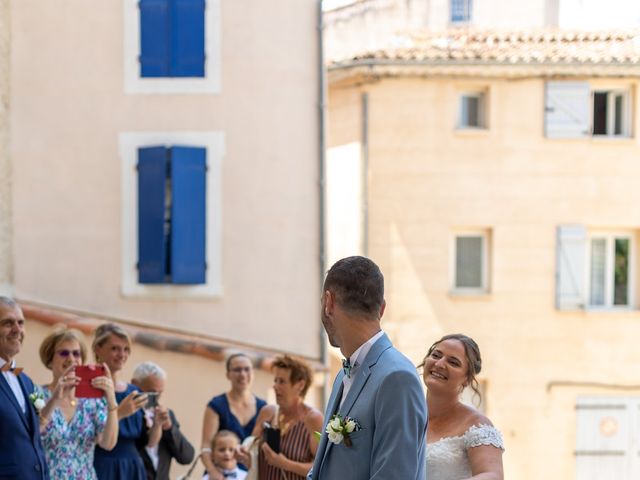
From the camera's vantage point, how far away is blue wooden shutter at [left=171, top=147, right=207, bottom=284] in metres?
11.5

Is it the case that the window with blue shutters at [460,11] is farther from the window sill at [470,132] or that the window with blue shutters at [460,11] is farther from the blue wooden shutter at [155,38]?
the blue wooden shutter at [155,38]

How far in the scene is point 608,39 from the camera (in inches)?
677

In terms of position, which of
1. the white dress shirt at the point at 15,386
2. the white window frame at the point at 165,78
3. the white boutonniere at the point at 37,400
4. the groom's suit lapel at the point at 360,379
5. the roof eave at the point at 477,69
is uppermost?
the roof eave at the point at 477,69

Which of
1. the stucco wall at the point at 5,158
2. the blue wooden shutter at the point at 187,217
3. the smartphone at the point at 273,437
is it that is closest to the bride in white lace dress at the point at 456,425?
the smartphone at the point at 273,437

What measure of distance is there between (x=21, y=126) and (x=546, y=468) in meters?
9.31

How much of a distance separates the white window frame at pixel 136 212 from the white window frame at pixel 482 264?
5.91 m

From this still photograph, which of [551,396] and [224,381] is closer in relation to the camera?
[224,381]

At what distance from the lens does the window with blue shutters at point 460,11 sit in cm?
2147

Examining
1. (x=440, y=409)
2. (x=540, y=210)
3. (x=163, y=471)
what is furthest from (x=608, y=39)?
(x=440, y=409)

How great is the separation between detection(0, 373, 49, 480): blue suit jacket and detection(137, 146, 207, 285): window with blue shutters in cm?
644

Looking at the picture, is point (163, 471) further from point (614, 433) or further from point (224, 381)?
point (614, 433)

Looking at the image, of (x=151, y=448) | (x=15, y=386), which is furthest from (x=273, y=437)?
(x=15, y=386)

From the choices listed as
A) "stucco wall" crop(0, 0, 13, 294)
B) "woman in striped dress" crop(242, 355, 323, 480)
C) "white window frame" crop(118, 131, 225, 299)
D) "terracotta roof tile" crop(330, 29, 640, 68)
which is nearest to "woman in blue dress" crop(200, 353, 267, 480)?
"woman in striped dress" crop(242, 355, 323, 480)

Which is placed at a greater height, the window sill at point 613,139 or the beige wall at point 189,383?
the window sill at point 613,139
